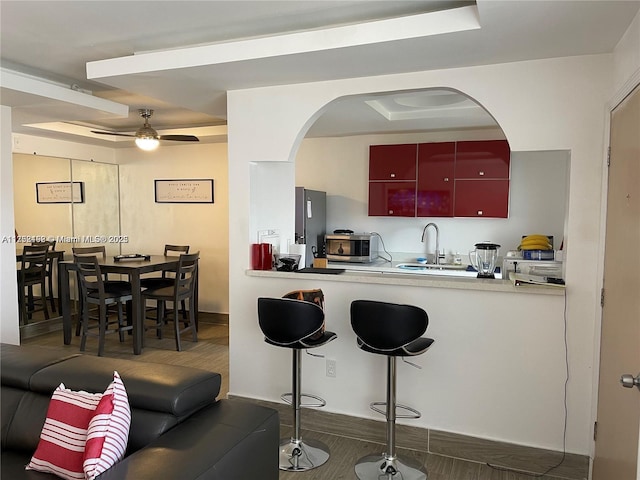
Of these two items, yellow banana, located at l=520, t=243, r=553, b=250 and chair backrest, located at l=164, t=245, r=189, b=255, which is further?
chair backrest, located at l=164, t=245, r=189, b=255

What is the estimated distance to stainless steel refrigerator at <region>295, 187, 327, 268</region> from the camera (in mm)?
4938

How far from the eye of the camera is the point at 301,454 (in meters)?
2.76

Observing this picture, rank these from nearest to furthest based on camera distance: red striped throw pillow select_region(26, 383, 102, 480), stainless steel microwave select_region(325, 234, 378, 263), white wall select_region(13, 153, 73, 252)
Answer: red striped throw pillow select_region(26, 383, 102, 480), stainless steel microwave select_region(325, 234, 378, 263), white wall select_region(13, 153, 73, 252)

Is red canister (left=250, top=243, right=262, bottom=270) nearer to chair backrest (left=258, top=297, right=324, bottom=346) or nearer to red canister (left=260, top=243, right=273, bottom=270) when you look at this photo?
red canister (left=260, top=243, right=273, bottom=270)

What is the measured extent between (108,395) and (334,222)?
13.8 ft

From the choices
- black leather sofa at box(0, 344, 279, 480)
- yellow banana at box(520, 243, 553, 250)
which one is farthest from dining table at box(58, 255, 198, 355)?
yellow banana at box(520, 243, 553, 250)

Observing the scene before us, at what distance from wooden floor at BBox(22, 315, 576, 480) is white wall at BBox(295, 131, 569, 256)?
200cm

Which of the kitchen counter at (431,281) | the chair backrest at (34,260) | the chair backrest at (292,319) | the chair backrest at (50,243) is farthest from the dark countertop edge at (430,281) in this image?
the chair backrest at (50,243)

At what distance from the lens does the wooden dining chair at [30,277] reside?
5273 mm

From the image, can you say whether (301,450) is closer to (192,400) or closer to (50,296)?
(192,400)

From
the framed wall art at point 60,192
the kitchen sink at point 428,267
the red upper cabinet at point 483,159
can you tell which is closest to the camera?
the red upper cabinet at point 483,159

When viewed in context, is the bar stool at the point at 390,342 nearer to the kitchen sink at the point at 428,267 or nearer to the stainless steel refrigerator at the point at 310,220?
the kitchen sink at the point at 428,267

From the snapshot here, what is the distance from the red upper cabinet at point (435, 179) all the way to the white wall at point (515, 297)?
2.23 meters

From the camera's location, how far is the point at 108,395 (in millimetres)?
1636
